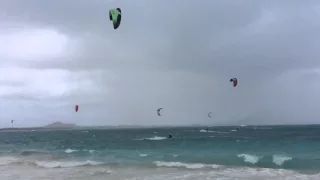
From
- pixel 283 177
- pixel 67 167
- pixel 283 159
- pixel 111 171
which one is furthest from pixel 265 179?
pixel 67 167

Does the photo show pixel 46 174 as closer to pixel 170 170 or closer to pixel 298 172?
pixel 170 170

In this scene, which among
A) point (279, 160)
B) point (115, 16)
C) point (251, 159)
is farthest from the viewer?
point (251, 159)

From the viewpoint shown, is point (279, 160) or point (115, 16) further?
point (279, 160)

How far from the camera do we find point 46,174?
68.6 ft

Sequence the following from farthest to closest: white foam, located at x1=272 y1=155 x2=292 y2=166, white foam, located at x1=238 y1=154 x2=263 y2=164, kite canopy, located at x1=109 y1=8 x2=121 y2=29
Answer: white foam, located at x1=238 y1=154 x2=263 y2=164 < white foam, located at x1=272 y1=155 x2=292 y2=166 < kite canopy, located at x1=109 y1=8 x2=121 y2=29

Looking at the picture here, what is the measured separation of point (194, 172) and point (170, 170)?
1342 millimetres

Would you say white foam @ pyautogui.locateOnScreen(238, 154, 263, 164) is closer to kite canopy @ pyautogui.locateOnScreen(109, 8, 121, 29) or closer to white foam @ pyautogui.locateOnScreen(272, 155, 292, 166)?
white foam @ pyautogui.locateOnScreen(272, 155, 292, 166)

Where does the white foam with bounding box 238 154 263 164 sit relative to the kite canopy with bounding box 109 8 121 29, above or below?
below

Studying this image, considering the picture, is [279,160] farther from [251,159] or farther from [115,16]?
[115,16]

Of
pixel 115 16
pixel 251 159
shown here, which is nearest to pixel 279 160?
pixel 251 159

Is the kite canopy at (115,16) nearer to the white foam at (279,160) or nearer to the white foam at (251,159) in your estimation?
the white foam at (279,160)

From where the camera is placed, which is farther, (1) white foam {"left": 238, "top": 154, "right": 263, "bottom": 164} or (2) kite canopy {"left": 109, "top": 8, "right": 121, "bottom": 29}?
(1) white foam {"left": 238, "top": 154, "right": 263, "bottom": 164}

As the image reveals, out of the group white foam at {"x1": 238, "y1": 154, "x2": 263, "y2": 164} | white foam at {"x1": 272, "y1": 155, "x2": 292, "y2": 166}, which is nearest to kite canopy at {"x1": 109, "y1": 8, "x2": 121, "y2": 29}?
white foam at {"x1": 272, "y1": 155, "x2": 292, "y2": 166}

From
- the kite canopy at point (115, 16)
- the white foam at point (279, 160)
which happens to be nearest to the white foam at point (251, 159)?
the white foam at point (279, 160)
